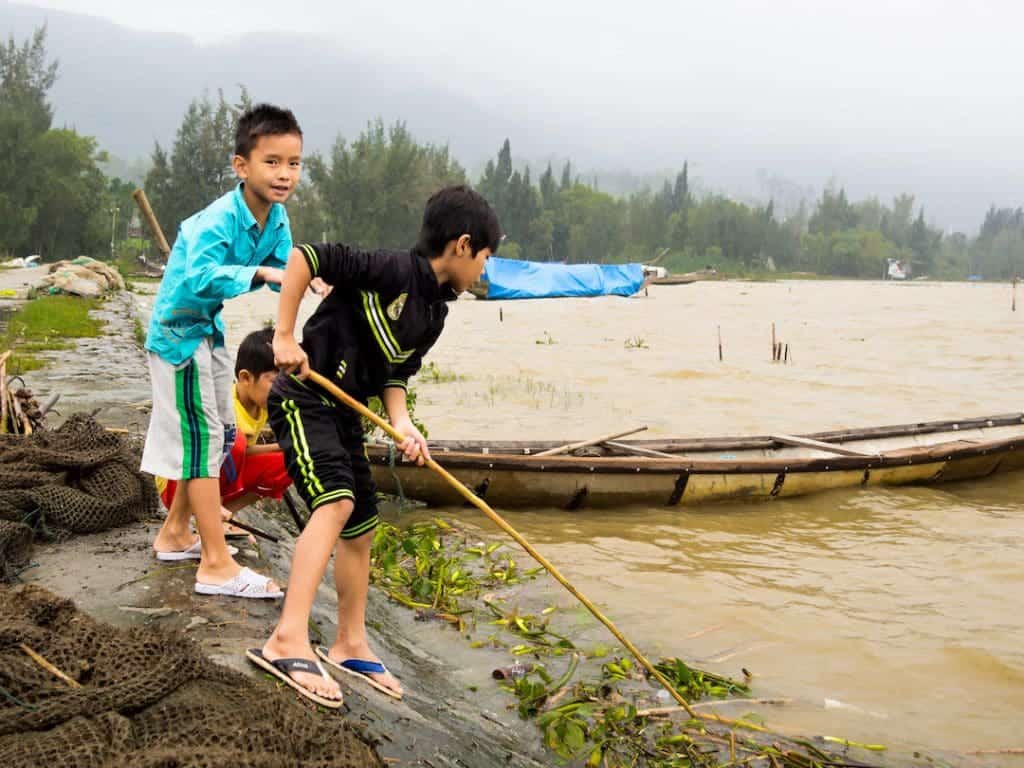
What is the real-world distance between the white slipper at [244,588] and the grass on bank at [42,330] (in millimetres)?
5793

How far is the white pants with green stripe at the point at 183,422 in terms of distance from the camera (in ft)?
9.88

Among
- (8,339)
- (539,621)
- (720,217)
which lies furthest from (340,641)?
(720,217)

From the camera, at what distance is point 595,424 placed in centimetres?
1002

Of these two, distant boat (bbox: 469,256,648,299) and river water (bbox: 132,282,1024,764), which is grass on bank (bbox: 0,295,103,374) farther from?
distant boat (bbox: 469,256,648,299)

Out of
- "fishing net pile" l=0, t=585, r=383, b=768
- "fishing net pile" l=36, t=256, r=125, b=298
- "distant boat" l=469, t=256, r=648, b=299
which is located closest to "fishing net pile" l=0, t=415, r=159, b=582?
"fishing net pile" l=0, t=585, r=383, b=768

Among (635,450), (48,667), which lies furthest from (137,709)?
(635,450)

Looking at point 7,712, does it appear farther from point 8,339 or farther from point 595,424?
point 8,339

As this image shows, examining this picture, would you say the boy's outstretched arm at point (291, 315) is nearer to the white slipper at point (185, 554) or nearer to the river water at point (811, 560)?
the white slipper at point (185, 554)

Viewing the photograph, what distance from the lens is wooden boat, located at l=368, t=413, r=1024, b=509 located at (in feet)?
19.8

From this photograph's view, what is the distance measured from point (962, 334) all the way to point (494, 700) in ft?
74.0

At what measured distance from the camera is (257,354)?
11.7 feet

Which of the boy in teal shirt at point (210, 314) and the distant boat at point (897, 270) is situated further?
the distant boat at point (897, 270)

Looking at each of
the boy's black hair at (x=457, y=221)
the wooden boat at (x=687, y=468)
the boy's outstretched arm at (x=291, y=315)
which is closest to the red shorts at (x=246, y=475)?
the boy's outstretched arm at (x=291, y=315)

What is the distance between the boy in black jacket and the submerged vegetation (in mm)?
722
